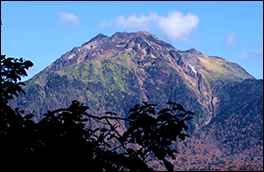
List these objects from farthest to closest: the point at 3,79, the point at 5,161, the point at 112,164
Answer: the point at 3,79
the point at 112,164
the point at 5,161

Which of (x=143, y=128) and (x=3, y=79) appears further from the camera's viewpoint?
(x=3, y=79)

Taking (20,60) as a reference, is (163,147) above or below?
below

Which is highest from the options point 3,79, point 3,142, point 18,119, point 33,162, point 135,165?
point 3,79

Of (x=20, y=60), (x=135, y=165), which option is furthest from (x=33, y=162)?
(x=20, y=60)

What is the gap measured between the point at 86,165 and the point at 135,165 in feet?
4.72

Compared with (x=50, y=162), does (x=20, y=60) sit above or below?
above

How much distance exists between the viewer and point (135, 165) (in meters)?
10.8

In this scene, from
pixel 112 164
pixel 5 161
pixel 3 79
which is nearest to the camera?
pixel 5 161

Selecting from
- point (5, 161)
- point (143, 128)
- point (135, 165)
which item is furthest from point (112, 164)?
point (5, 161)

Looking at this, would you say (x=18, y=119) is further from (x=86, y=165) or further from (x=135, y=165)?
(x=135, y=165)

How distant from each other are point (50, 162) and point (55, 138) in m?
0.80

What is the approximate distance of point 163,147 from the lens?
10.5 metres

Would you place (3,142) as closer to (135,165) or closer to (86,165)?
(86,165)

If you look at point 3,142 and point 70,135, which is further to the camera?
point 70,135
